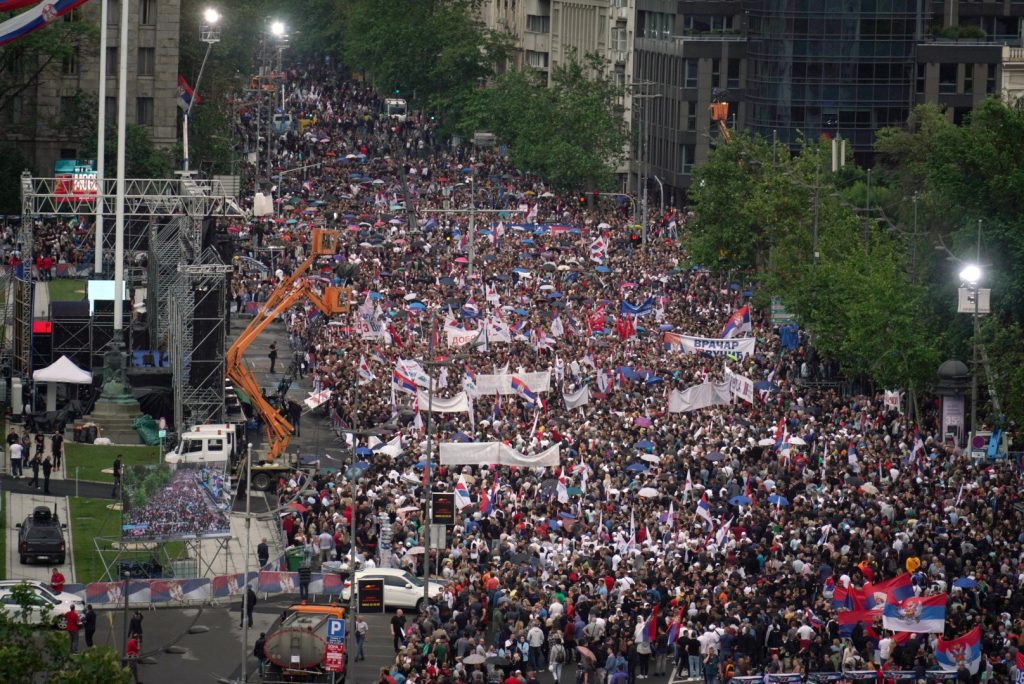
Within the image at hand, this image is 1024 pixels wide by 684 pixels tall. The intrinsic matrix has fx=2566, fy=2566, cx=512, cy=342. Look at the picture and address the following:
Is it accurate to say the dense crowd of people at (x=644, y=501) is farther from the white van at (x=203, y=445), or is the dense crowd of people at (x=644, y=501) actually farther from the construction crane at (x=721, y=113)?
the construction crane at (x=721, y=113)

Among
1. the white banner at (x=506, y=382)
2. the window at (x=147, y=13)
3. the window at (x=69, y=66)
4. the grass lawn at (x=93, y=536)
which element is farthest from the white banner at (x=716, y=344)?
the window at (x=69, y=66)

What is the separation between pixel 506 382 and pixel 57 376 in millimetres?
13992

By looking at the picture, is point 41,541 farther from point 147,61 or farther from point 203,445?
point 147,61

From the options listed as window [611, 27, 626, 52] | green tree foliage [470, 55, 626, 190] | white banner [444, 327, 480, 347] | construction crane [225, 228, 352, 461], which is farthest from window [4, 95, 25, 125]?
construction crane [225, 228, 352, 461]

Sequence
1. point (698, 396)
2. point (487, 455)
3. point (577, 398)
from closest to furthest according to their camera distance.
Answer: point (487, 455) < point (698, 396) < point (577, 398)

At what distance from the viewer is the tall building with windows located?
387 ft

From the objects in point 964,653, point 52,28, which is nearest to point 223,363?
point 964,653

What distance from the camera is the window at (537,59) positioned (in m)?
159

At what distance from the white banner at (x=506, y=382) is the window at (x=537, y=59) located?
8990cm

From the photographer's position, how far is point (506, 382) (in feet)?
228

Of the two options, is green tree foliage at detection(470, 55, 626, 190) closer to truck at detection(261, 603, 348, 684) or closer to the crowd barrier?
the crowd barrier

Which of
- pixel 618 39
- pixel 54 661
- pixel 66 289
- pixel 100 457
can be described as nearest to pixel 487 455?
pixel 100 457

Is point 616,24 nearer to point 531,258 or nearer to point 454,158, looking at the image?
point 454,158

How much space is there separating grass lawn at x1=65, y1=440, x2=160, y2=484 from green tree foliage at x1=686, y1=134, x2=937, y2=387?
20.0 m
